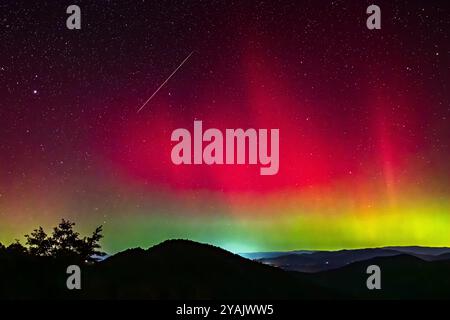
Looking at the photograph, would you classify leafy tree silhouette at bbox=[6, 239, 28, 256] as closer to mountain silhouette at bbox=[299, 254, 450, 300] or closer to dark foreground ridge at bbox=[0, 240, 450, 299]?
dark foreground ridge at bbox=[0, 240, 450, 299]

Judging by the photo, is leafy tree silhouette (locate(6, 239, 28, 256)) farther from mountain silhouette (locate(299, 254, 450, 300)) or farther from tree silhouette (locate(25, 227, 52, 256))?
mountain silhouette (locate(299, 254, 450, 300))

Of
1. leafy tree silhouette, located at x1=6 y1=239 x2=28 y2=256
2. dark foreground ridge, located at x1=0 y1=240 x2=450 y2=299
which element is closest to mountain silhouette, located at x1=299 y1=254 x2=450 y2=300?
dark foreground ridge, located at x1=0 y1=240 x2=450 y2=299

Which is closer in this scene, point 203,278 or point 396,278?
point 203,278

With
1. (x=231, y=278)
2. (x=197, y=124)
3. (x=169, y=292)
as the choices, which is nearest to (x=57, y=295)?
(x=169, y=292)

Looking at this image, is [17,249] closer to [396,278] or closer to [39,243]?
[39,243]

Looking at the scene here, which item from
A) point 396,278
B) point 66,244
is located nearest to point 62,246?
point 66,244

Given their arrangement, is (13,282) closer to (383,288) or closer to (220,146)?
(220,146)

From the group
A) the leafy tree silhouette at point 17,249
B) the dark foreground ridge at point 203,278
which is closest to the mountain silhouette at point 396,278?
the dark foreground ridge at point 203,278

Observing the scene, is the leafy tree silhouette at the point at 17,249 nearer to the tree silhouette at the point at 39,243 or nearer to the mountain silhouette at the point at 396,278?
the tree silhouette at the point at 39,243
